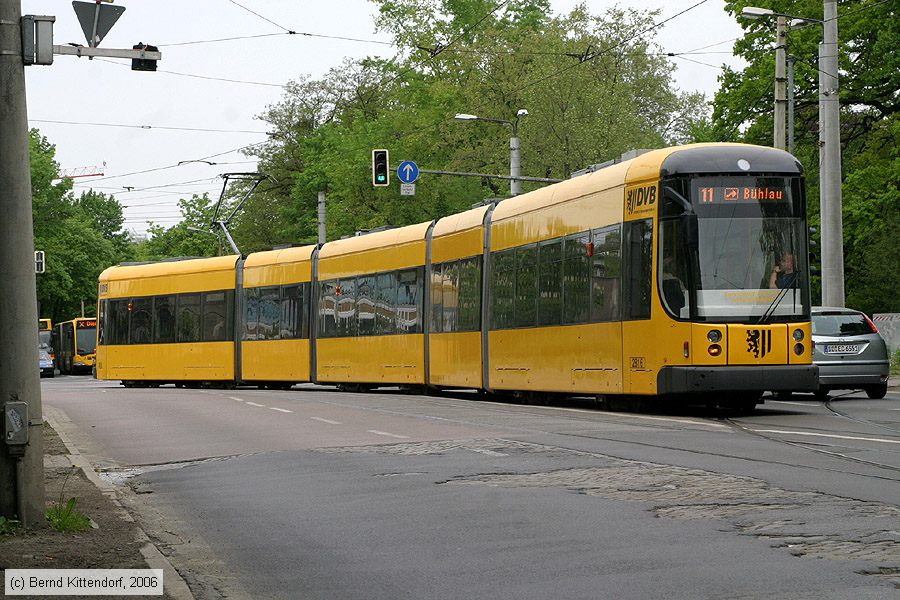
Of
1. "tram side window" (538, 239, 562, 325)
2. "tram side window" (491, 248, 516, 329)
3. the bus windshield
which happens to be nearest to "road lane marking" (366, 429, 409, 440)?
"tram side window" (538, 239, 562, 325)

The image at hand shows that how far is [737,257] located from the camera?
19250 mm

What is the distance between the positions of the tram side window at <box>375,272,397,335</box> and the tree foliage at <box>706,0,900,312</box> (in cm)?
2049

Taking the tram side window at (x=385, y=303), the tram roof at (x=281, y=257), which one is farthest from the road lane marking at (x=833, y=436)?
the tram roof at (x=281, y=257)

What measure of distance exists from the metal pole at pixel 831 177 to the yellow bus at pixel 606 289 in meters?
8.90

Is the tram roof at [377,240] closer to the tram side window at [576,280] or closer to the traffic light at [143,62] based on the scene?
the tram side window at [576,280]

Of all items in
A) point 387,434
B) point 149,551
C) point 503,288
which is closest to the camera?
point 149,551

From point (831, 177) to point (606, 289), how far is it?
13579 millimetres

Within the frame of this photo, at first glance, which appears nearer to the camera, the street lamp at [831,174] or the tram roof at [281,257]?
the street lamp at [831,174]

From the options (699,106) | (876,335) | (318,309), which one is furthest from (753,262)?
(699,106)

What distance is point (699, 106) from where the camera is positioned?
8119cm

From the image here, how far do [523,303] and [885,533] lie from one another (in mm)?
15989

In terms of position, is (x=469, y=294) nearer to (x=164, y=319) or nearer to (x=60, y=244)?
(x=164, y=319)

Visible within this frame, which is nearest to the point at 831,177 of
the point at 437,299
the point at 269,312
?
the point at 437,299

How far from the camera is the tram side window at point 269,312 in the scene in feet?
122
